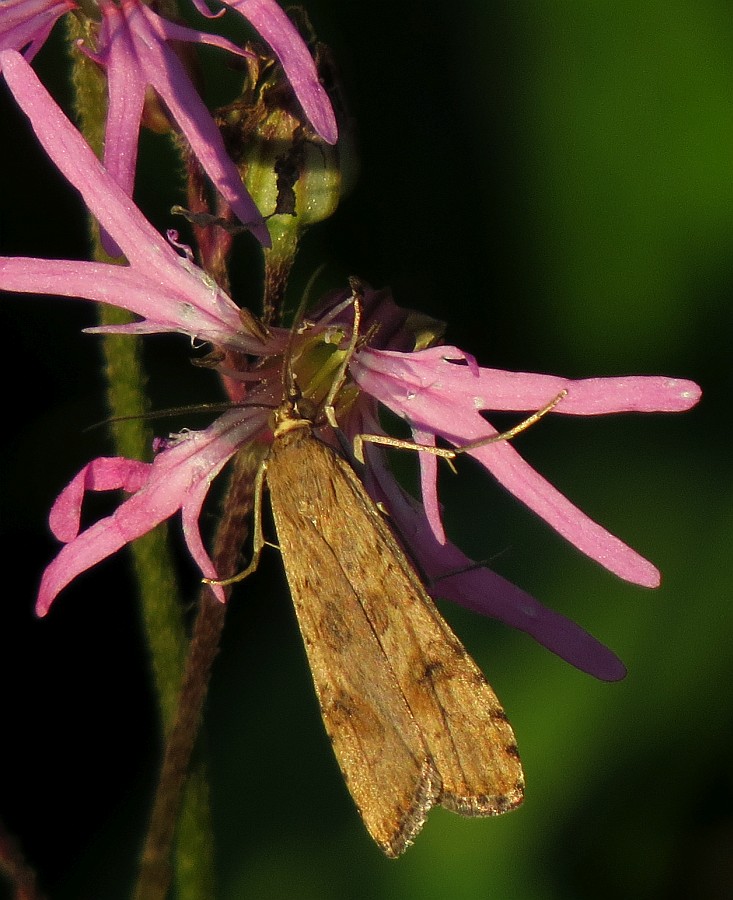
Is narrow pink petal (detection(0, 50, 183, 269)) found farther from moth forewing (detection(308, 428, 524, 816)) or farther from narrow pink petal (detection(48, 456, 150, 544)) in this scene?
moth forewing (detection(308, 428, 524, 816))

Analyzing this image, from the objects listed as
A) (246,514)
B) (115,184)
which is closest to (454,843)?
(246,514)

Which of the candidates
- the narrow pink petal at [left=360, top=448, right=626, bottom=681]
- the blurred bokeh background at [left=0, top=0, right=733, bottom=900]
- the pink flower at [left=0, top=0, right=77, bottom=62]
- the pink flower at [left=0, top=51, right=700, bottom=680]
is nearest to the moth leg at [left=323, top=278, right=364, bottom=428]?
the pink flower at [left=0, top=51, right=700, bottom=680]

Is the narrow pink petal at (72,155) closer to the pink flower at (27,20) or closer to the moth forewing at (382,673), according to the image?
the pink flower at (27,20)

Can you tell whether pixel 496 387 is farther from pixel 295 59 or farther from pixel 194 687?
pixel 194 687

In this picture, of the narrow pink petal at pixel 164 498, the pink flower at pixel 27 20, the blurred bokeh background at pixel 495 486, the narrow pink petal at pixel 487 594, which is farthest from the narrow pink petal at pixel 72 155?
the blurred bokeh background at pixel 495 486

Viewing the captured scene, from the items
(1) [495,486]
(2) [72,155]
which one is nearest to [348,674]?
(2) [72,155]

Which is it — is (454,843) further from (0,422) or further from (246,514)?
(0,422)
